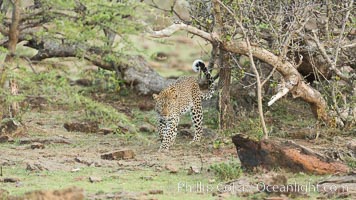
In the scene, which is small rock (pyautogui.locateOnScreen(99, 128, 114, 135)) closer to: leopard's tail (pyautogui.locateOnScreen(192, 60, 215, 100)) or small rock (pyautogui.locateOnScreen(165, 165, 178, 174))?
leopard's tail (pyautogui.locateOnScreen(192, 60, 215, 100))

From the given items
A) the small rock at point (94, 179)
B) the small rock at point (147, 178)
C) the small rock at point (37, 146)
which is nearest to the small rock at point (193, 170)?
the small rock at point (147, 178)

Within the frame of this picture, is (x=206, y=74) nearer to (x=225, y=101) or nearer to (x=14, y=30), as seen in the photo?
(x=225, y=101)

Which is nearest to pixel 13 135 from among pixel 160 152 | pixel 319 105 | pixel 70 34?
pixel 160 152

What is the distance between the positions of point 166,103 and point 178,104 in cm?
45

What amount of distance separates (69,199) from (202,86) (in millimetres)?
8541

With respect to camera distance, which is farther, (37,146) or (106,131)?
(106,131)

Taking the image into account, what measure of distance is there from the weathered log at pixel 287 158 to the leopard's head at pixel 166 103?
10.3 ft

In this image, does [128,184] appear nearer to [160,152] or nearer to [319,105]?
[160,152]

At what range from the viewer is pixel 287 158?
9.39m

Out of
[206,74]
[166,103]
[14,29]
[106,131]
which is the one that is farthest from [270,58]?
[14,29]

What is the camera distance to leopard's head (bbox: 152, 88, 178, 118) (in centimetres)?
1262

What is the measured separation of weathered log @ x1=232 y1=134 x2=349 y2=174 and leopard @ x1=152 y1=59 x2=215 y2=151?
111 inches

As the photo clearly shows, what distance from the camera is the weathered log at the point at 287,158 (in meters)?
9.38

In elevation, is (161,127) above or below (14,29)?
below
